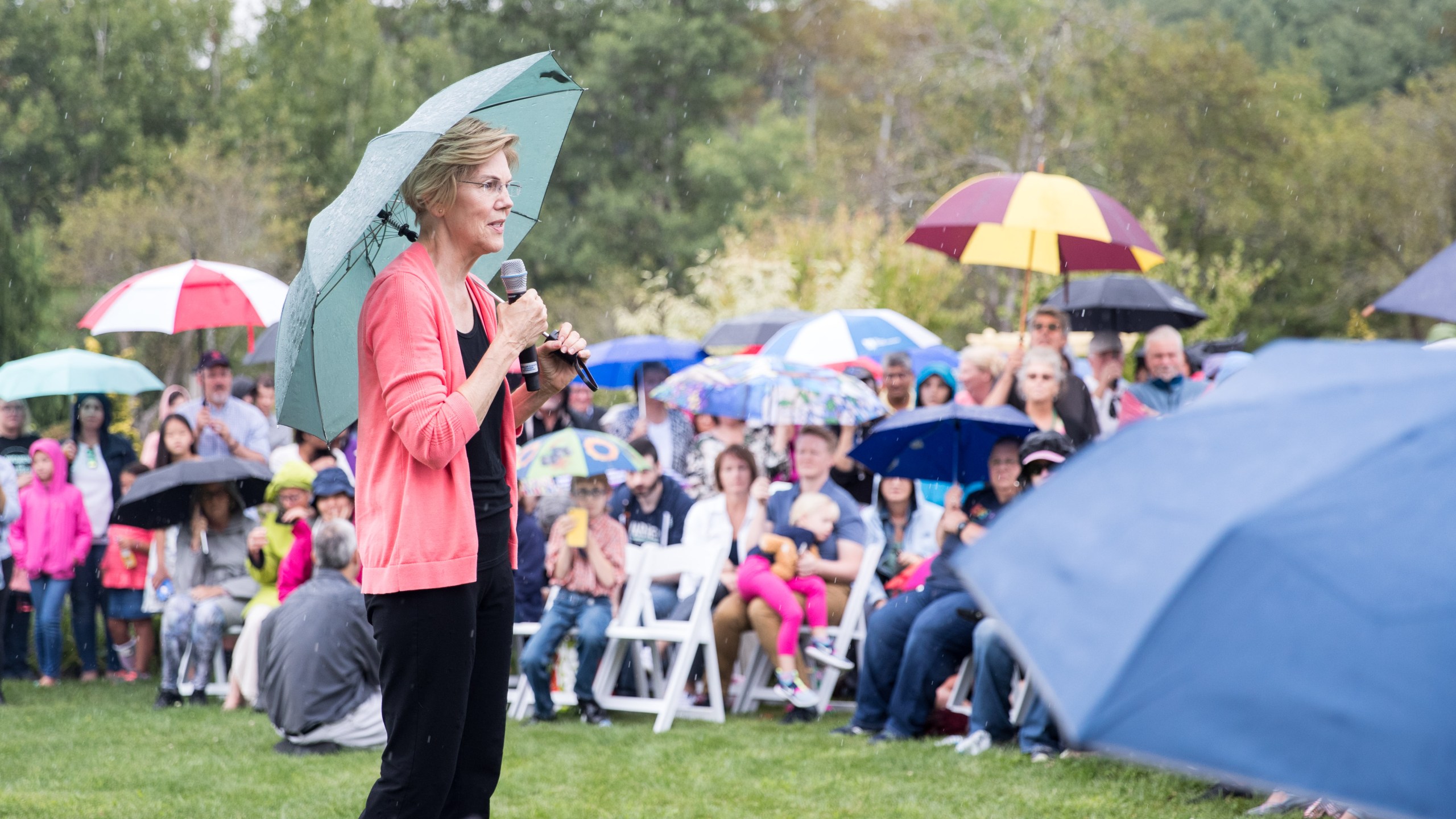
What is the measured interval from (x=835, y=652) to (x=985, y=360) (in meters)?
1.99

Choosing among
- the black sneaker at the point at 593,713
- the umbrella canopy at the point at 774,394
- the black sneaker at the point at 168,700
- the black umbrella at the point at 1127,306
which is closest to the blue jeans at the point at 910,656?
the umbrella canopy at the point at 774,394

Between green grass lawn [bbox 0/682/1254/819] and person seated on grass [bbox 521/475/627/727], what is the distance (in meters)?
0.20

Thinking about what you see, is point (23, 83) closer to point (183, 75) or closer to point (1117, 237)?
point (183, 75)

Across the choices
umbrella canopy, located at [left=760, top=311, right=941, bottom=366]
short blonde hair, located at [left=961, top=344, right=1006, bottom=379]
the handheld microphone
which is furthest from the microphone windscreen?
umbrella canopy, located at [left=760, top=311, right=941, bottom=366]

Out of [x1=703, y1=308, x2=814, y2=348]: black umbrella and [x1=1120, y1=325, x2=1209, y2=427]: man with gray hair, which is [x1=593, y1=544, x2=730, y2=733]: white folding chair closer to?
A: [x1=1120, y1=325, x2=1209, y2=427]: man with gray hair

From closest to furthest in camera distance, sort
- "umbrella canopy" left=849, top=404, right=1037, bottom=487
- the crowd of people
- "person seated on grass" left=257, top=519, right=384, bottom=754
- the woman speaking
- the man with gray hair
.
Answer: the woman speaking → "person seated on grass" left=257, top=519, right=384, bottom=754 → the crowd of people → "umbrella canopy" left=849, top=404, right=1037, bottom=487 → the man with gray hair

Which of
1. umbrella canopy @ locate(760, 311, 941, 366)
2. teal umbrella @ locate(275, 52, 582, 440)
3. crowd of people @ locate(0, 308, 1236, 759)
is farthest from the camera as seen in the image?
umbrella canopy @ locate(760, 311, 941, 366)

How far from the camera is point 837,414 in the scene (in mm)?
7262

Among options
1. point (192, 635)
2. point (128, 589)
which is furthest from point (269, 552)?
point (128, 589)

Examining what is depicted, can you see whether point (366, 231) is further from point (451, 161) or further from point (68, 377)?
point (68, 377)

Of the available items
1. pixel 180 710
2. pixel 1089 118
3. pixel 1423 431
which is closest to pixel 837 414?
pixel 180 710

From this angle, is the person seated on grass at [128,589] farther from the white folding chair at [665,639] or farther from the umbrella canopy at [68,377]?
the white folding chair at [665,639]

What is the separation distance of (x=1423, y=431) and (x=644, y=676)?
20.3ft

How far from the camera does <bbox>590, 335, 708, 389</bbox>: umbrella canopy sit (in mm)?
10992
